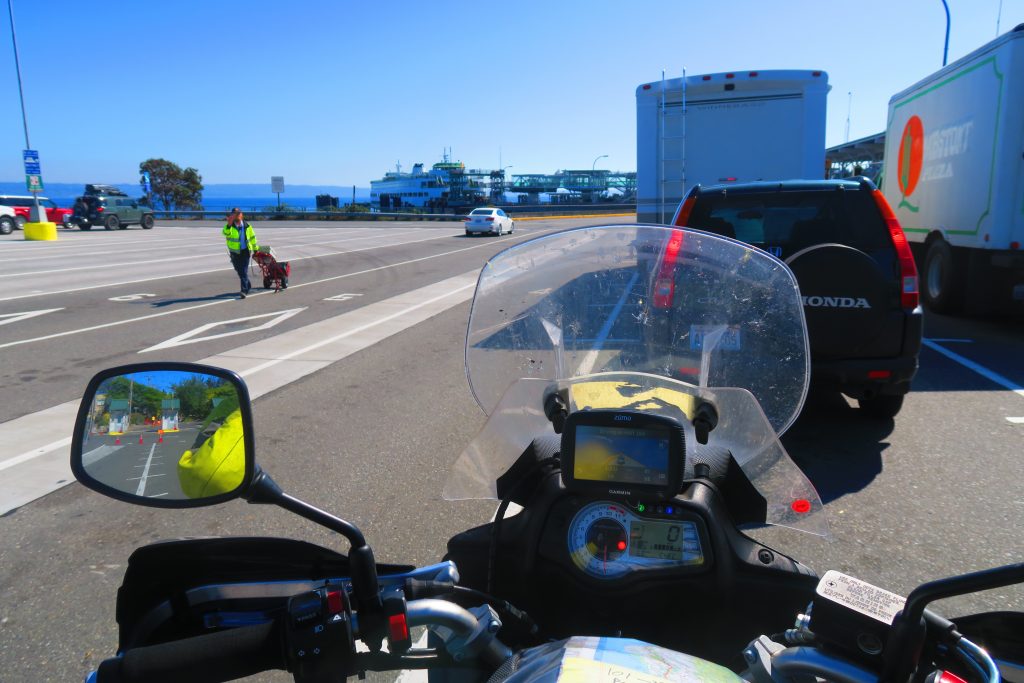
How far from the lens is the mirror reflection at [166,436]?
1688mm

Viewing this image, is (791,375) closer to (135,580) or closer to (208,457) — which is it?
(208,457)

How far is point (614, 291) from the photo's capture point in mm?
2477

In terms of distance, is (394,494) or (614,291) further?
(394,494)

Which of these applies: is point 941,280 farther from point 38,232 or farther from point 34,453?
point 38,232

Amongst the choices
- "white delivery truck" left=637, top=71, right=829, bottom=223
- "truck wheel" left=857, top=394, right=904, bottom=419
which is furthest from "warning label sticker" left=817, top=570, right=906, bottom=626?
"white delivery truck" left=637, top=71, right=829, bottom=223

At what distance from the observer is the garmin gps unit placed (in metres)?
1.81

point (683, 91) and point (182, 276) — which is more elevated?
point (683, 91)

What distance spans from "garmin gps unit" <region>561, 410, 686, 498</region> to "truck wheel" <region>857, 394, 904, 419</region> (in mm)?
5087

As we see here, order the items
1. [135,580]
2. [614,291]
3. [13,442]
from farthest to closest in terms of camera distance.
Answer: [13,442], [614,291], [135,580]

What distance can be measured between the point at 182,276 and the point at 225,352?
10.7 m

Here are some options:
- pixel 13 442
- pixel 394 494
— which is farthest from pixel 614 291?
pixel 13 442

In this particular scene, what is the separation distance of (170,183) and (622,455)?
284 ft

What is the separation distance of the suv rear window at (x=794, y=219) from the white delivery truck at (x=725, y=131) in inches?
245

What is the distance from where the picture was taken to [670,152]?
43.1 ft
